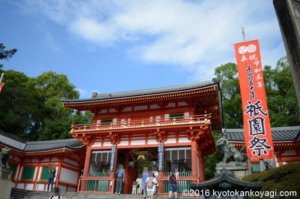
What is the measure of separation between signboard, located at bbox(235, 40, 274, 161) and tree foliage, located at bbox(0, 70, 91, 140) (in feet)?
85.9

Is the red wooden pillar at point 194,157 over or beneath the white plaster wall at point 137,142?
beneath

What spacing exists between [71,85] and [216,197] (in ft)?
130

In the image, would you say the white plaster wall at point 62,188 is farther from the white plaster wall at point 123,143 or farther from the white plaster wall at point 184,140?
Result: the white plaster wall at point 184,140

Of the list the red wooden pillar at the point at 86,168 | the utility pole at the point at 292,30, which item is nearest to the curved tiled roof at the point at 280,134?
the red wooden pillar at the point at 86,168

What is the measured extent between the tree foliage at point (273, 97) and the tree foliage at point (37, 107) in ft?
67.6

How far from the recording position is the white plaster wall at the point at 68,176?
20736 mm

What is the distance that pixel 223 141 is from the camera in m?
11.6

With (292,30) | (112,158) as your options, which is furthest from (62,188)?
(292,30)

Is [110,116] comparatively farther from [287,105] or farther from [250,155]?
[287,105]

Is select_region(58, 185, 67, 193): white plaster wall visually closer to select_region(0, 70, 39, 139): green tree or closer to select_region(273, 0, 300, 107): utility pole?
select_region(0, 70, 39, 139): green tree

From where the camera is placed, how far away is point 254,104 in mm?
12555

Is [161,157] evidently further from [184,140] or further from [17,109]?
[17,109]

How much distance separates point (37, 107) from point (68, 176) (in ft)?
59.4

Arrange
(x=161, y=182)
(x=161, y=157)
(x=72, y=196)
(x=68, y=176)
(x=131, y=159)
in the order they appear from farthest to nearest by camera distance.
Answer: (x=68, y=176), (x=131, y=159), (x=161, y=157), (x=161, y=182), (x=72, y=196)
